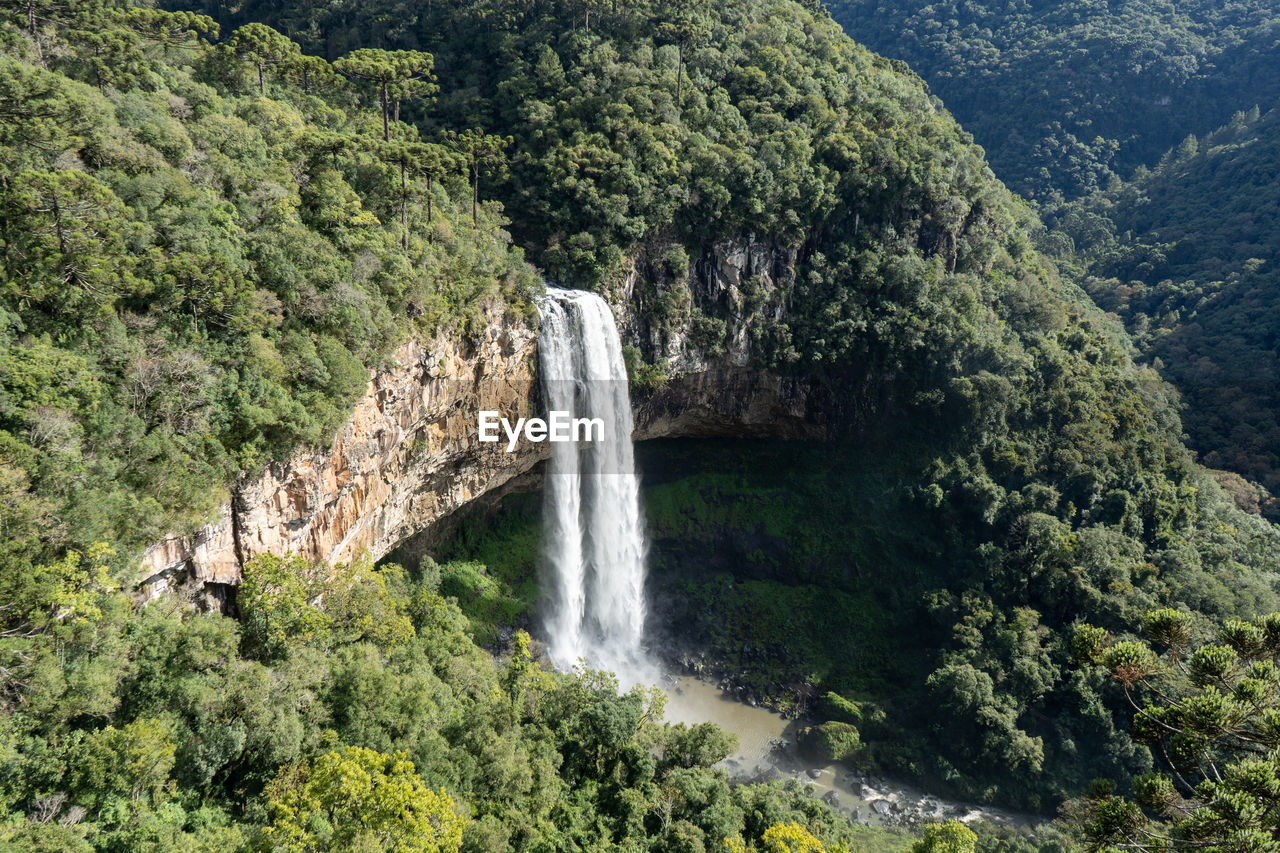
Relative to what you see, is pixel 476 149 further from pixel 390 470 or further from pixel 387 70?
pixel 390 470

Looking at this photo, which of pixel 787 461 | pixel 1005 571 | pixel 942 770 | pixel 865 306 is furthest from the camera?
pixel 787 461

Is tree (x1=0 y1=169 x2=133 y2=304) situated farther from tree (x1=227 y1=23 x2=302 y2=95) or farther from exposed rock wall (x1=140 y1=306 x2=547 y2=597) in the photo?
tree (x1=227 y1=23 x2=302 y2=95)

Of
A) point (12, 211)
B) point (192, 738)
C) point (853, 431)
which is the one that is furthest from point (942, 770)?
point (12, 211)

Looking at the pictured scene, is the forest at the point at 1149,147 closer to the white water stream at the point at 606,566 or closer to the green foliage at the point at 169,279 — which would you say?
the white water stream at the point at 606,566

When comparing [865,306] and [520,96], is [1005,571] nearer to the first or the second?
[865,306]

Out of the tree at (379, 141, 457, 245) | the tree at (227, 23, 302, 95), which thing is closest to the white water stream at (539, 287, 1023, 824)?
the tree at (379, 141, 457, 245)

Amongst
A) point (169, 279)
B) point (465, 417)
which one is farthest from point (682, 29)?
point (169, 279)

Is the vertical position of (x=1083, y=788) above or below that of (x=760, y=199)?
below
